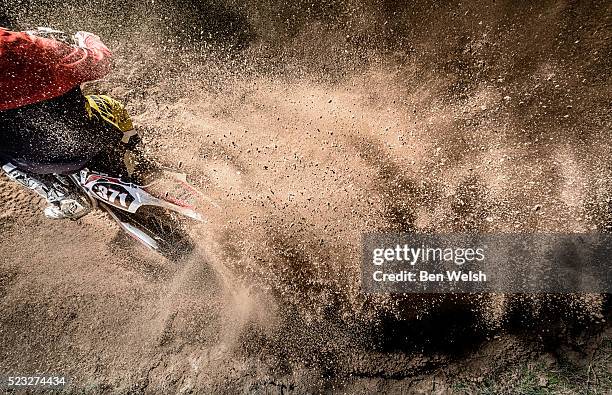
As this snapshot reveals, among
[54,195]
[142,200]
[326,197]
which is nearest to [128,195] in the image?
[142,200]

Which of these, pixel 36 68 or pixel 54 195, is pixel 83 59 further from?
pixel 54 195

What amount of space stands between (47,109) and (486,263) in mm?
3773

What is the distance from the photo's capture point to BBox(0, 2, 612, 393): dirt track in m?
3.74

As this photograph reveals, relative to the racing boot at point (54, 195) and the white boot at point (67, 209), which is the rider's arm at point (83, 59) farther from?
the white boot at point (67, 209)

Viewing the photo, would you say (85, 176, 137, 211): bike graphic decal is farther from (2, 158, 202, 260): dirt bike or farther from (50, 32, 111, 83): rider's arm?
(50, 32, 111, 83): rider's arm

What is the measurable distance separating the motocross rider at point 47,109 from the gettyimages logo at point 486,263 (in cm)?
261

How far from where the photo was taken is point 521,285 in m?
3.73

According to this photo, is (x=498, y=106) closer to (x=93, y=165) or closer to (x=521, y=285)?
(x=521, y=285)

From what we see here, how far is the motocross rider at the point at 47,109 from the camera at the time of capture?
3109 mm

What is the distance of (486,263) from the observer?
3.80 meters

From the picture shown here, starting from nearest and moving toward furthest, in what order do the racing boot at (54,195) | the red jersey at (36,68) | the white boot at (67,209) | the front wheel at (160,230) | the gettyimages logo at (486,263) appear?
the red jersey at (36,68)
the gettyimages logo at (486,263)
the racing boot at (54,195)
the white boot at (67,209)
the front wheel at (160,230)

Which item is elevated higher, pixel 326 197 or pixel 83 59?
pixel 83 59

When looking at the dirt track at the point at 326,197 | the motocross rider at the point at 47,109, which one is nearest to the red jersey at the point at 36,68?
the motocross rider at the point at 47,109

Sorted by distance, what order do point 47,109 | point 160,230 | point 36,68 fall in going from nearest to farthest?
point 36,68 < point 47,109 < point 160,230
